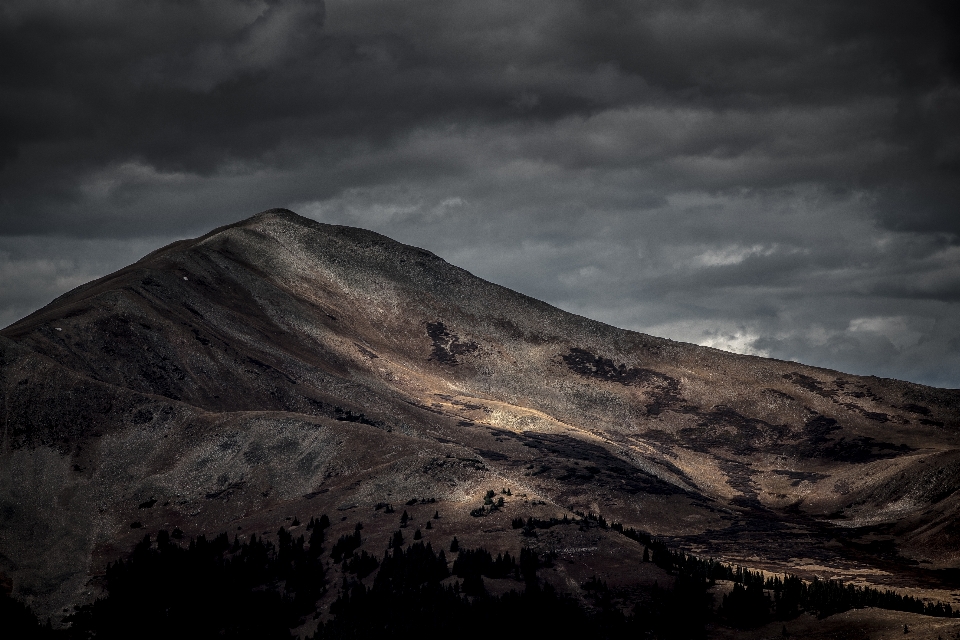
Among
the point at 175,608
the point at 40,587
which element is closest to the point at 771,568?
the point at 175,608

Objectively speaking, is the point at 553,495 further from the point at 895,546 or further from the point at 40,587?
the point at 40,587

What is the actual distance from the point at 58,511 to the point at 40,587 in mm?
15376

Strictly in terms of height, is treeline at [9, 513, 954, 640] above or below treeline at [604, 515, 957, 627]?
below

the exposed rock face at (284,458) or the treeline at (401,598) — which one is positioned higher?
the exposed rock face at (284,458)

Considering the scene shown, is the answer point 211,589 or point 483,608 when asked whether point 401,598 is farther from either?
point 211,589

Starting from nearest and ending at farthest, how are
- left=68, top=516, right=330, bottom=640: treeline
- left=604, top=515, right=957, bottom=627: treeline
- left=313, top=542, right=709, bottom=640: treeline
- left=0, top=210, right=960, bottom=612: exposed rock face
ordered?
1. left=313, top=542, right=709, bottom=640: treeline
2. left=604, top=515, right=957, bottom=627: treeline
3. left=68, top=516, right=330, bottom=640: treeline
4. left=0, top=210, right=960, bottom=612: exposed rock face

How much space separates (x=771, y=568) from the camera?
119 m

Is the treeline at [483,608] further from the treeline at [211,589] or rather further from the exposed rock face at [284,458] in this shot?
the exposed rock face at [284,458]

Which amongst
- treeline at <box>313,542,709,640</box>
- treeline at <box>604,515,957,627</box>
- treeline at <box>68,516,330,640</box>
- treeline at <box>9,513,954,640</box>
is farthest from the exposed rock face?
treeline at <box>604,515,957,627</box>

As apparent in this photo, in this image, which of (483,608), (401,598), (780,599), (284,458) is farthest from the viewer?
(284,458)

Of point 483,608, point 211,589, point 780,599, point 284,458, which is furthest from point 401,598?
point 284,458

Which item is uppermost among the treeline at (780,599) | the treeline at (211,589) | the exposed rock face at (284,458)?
the exposed rock face at (284,458)

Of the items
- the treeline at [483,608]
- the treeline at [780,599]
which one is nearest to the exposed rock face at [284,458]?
the treeline at [483,608]

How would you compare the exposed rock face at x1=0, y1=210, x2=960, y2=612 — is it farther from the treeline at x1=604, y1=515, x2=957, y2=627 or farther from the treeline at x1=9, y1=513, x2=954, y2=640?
the treeline at x1=604, y1=515, x2=957, y2=627
